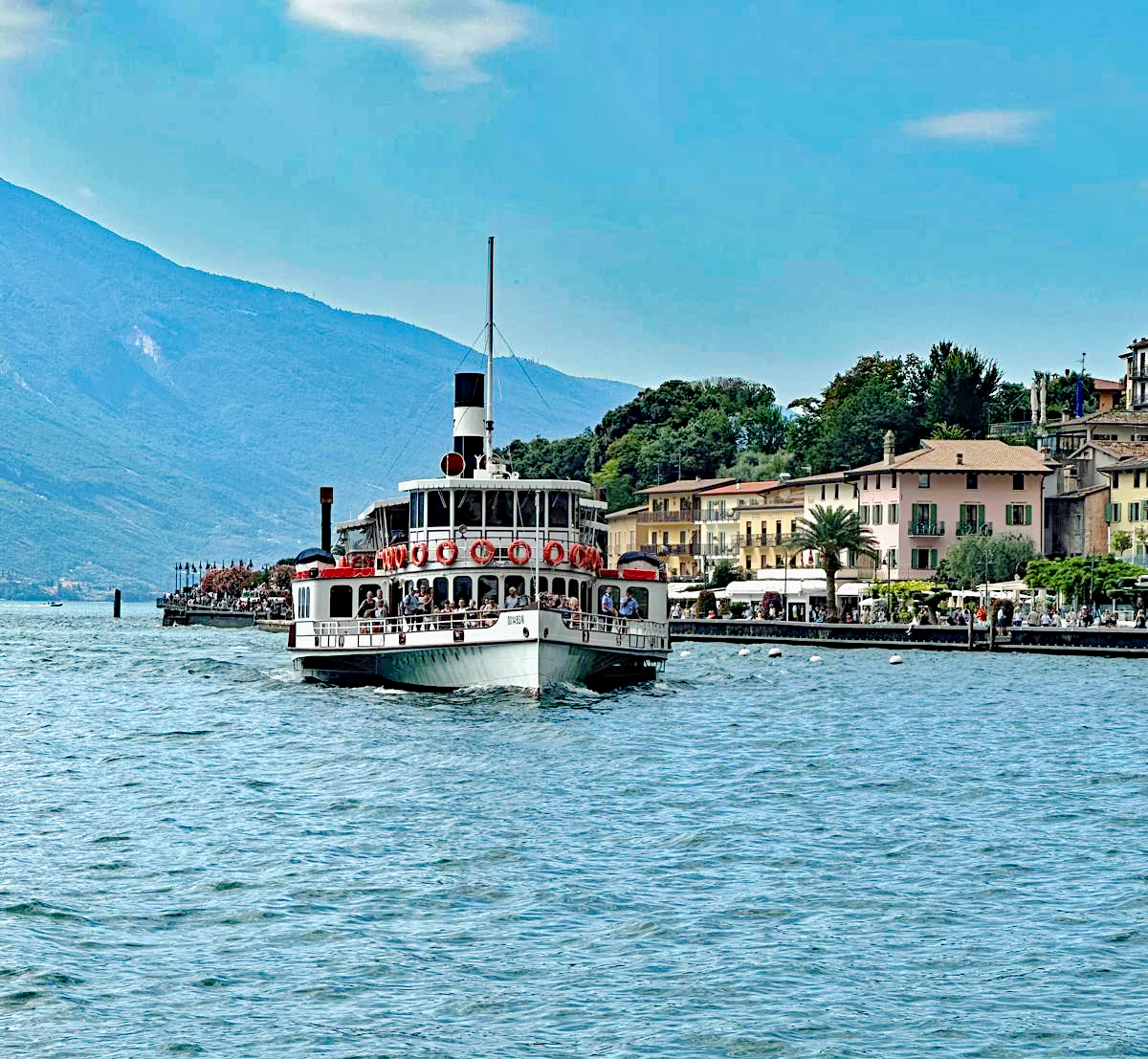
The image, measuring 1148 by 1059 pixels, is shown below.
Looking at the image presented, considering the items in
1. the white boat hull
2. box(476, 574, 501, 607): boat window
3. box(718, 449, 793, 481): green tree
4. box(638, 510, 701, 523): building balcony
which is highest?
box(718, 449, 793, 481): green tree

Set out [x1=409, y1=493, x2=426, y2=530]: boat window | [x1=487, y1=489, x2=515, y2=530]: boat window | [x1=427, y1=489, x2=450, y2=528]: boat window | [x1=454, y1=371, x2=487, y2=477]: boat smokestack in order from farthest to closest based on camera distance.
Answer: [x1=454, y1=371, x2=487, y2=477]: boat smokestack → [x1=409, y1=493, x2=426, y2=530]: boat window → [x1=487, y1=489, x2=515, y2=530]: boat window → [x1=427, y1=489, x2=450, y2=528]: boat window

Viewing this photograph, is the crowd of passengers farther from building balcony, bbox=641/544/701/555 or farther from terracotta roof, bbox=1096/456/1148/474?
building balcony, bbox=641/544/701/555

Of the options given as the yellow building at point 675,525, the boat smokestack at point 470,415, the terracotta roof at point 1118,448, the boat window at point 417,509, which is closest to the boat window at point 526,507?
the boat window at point 417,509

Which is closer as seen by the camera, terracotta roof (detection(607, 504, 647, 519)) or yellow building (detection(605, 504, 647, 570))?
terracotta roof (detection(607, 504, 647, 519))

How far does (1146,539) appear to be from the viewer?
121875 mm

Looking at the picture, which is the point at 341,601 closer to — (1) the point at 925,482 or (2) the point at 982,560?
(2) the point at 982,560

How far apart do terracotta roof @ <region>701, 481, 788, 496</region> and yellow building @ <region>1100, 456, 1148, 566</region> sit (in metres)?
33.9

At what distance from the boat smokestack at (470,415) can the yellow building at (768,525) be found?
88.8 metres

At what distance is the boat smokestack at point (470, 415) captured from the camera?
219 ft

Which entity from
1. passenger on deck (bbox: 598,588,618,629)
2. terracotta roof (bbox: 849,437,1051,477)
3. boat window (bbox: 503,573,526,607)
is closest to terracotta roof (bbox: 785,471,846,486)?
terracotta roof (bbox: 849,437,1051,477)

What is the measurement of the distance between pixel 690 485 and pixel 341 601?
116757 mm

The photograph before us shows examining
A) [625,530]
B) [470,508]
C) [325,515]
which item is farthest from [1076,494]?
[470,508]

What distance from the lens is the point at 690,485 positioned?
586ft

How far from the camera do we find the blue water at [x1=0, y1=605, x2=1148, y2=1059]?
63.4 feet
